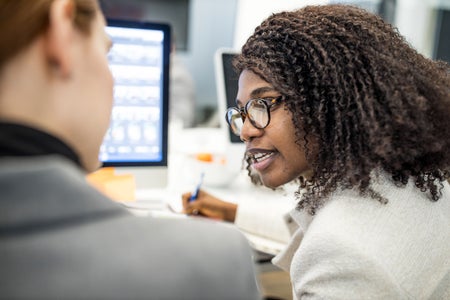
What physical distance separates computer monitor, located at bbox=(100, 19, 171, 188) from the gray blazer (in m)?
0.86

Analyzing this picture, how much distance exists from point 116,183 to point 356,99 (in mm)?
738

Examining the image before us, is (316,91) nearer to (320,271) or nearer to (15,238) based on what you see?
(320,271)

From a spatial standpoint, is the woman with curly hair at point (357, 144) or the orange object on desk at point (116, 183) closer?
the woman with curly hair at point (357, 144)

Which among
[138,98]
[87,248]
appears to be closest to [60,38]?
[87,248]

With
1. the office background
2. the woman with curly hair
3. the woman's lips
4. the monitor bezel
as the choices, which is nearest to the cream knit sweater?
the woman with curly hair

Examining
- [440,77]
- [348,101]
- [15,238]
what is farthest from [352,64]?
[15,238]

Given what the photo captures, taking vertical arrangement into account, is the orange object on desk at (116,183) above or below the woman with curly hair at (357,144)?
below

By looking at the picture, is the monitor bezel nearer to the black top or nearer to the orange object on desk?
the orange object on desk

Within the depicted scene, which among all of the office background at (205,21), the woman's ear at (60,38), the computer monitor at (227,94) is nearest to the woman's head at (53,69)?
the woman's ear at (60,38)

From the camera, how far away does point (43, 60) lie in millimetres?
432

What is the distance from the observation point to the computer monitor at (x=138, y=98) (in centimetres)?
127

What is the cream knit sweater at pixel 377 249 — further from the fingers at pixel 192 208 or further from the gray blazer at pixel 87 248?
the fingers at pixel 192 208

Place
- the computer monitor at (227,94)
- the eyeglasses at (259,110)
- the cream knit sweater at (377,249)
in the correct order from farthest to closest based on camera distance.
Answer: the computer monitor at (227,94) < the eyeglasses at (259,110) < the cream knit sweater at (377,249)

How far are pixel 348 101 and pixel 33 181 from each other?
512 mm
